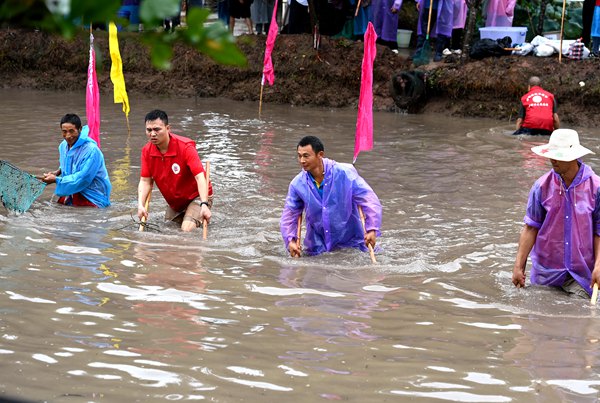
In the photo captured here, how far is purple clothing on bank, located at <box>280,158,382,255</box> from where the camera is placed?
7809 millimetres

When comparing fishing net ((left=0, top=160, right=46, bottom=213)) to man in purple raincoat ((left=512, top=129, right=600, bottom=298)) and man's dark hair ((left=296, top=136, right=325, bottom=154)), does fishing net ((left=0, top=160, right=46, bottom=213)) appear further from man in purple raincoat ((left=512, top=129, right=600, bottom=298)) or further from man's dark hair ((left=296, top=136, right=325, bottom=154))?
man in purple raincoat ((left=512, top=129, right=600, bottom=298))

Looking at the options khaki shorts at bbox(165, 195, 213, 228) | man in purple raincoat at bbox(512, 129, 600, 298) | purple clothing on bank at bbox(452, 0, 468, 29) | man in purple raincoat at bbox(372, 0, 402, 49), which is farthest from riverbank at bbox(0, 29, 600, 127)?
man in purple raincoat at bbox(512, 129, 600, 298)

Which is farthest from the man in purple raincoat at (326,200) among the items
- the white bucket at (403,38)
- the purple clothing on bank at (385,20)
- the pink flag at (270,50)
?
the white bucket at (403,38)

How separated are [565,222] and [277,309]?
6.70 ft

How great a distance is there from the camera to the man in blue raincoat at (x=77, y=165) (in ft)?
32.0

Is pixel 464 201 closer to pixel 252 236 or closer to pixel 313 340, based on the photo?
pixel 252 236

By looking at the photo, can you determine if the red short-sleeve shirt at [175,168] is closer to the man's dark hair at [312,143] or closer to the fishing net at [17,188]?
the fishing net at [17,188]

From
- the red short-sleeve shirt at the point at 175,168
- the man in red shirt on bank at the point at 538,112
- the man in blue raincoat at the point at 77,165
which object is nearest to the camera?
the red short-sleeve shirt at the point at 175,168

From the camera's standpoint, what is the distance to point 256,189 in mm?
11758

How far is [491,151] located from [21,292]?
956 centimetres

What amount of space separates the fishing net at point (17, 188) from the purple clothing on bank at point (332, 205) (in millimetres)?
3107

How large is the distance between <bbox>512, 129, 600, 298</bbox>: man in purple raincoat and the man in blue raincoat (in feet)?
16.0

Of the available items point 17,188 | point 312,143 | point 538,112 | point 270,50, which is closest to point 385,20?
point 270,50

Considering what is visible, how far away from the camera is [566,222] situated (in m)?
6.48
